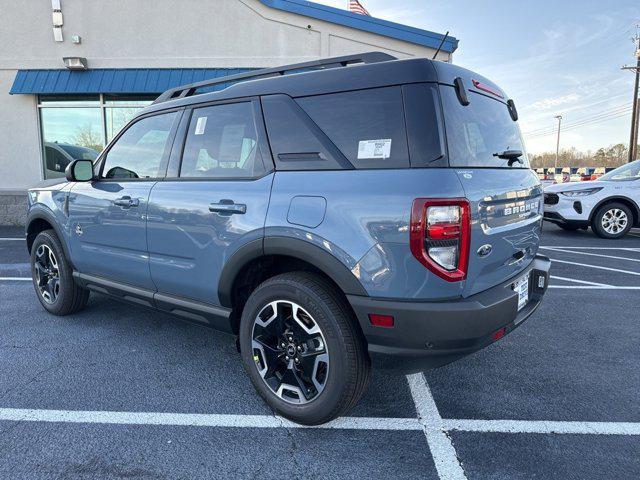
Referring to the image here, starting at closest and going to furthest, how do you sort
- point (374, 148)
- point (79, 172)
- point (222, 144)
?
Answer: point (374, 148) < point (222, 144) < point (79, 172)

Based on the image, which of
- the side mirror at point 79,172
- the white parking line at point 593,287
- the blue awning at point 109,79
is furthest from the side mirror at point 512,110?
the blue awning at point 109,79

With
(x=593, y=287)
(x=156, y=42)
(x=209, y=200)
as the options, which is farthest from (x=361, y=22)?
(x=209, y=200)

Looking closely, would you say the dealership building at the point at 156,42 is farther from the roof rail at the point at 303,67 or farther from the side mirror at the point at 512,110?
the side mirror at the point at 512,110

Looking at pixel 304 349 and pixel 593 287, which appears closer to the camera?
pixel 304 349

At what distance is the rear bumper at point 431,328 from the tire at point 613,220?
26.3 feet

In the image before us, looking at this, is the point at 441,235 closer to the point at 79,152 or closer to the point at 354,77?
the point at 354,77

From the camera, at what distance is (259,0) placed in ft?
34.1

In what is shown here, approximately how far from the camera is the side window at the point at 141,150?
10.7 ft

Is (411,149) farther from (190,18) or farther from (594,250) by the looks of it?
(190,18)

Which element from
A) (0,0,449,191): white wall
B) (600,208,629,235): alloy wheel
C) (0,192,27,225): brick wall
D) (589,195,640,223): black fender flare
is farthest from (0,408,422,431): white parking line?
(0,0,449,191): white wall

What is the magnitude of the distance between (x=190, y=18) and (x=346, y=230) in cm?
1044

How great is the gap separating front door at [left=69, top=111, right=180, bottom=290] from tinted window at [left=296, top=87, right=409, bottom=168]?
1354 mm

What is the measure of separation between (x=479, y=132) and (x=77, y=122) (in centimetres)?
1158

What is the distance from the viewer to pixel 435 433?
2449 millimetres
